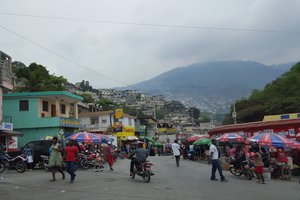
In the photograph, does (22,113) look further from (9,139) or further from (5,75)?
(5,75)

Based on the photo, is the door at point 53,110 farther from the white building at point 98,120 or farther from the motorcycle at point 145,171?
the motorcycle at point 145,171

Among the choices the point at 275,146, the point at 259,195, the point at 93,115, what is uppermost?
the point at 93,115

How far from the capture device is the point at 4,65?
2950 centimetres

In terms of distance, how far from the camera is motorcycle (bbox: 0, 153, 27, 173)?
2006 cm

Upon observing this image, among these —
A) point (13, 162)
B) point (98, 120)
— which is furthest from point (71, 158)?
point (98, 120)

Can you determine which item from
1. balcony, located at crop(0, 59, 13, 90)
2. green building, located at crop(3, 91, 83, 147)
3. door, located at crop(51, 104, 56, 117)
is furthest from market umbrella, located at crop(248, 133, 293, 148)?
door, located at crop(51, 104, 56, 117)

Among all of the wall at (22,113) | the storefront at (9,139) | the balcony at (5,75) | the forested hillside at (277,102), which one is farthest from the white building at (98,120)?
the balcony at (5,75)

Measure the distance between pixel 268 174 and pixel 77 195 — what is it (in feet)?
31.8

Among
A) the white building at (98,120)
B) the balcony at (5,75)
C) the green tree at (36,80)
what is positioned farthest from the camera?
the white building at (98,120)

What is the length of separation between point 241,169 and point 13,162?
38.4 ft

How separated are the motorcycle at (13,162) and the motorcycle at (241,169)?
1071 centimetres

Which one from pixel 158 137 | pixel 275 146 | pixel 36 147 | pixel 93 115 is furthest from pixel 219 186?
pixel 158 137

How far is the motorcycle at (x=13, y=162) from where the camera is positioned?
65.8 ft

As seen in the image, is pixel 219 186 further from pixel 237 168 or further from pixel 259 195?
pixel 237 168
